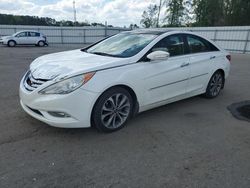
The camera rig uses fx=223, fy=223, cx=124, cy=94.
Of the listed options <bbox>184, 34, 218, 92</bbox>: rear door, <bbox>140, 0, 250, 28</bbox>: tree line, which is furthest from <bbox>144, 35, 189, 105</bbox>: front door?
<bbox>140, 0, 250, 28</bbox>: tree line

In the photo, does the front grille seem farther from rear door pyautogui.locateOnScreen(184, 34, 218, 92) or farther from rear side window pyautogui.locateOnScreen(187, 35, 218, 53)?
rear side window pyautogui.locateOnScreen(187, 35, 218, 53)

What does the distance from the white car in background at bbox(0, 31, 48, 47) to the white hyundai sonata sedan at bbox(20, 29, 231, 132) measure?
2014cm

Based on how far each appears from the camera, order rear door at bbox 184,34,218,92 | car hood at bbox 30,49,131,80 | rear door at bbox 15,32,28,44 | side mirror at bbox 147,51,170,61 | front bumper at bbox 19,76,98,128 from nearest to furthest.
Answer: front bumper at bbox 19,76,98,128 → car hood at bbox 30,49,131,80 → side mirror at bbox 147,51,170,61 → rear door at bbox 184,34,218,92 → rear door at bbox 15,32,28,44

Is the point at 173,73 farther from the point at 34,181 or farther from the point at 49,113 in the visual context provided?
the point at 34,181

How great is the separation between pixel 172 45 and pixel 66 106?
92.2 inches

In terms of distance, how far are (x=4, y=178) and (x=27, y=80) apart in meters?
1.61

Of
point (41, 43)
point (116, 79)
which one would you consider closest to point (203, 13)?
point (41, 43)

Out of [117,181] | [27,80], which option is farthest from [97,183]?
[27,80]

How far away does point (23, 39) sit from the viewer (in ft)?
72.1

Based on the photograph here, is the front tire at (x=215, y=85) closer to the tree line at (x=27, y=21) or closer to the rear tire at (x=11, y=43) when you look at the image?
the rear tire at (x=11, y=43)

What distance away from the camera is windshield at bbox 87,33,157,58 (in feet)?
12.4

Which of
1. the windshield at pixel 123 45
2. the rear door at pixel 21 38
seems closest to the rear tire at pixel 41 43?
the rear door at pixel 21 38

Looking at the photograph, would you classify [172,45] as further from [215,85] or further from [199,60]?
[215,85]

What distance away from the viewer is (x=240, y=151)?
302 cm
